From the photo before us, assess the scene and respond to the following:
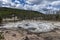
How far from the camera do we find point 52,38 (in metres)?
11.6

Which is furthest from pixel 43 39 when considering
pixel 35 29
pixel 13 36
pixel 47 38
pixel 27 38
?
pixel 35 29

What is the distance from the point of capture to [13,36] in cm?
1136

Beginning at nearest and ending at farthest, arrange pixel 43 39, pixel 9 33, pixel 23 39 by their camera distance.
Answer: pixel 23 39 → pixel 43 39 → pixel 9 33

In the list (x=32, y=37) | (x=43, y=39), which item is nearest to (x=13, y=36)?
(x=32, y=37)

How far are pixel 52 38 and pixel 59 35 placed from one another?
1.17m

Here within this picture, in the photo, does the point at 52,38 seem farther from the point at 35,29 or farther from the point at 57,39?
the point at 35,29

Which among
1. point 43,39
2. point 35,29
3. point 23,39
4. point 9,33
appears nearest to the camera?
point 23,39

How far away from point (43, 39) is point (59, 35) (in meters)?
1.87

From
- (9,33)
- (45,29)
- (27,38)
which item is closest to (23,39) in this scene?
(27,38)

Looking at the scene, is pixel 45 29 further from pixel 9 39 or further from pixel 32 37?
pixel 9 39

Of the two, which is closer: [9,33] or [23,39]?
[23,39]

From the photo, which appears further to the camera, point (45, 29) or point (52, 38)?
point (45, 29)

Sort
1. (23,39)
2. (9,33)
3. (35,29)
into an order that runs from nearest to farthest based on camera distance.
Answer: (23,39), (9,33), (35,29)

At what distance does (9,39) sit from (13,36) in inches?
25.7
